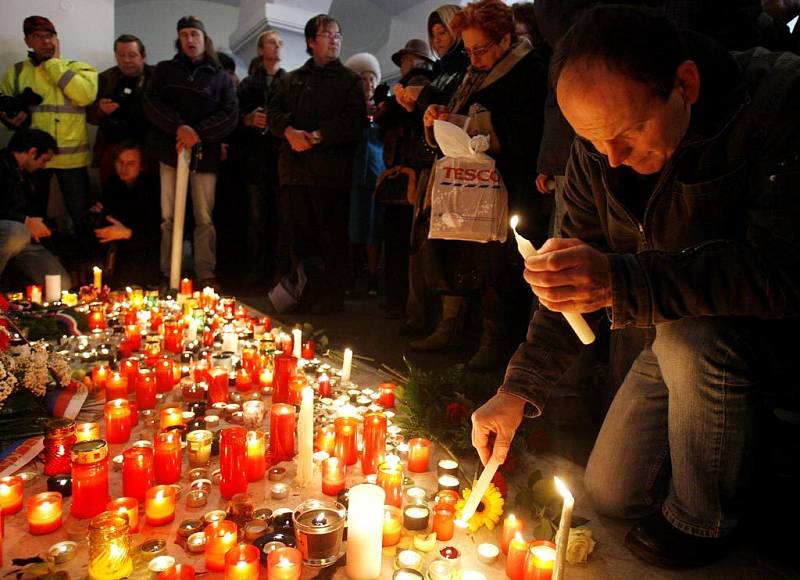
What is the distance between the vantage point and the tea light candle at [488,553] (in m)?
1.51

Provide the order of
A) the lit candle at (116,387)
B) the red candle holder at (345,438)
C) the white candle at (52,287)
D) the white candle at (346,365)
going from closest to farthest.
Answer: the red candle holder at (345,438)
the lit candle at (116,387)
the white candle at (346,365)
the white candle at (52,287)

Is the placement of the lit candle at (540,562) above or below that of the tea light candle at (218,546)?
above

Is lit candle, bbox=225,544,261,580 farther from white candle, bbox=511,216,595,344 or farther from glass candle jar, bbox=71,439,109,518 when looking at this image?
white candle, bbox=511,216,595,344

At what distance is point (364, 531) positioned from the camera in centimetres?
138

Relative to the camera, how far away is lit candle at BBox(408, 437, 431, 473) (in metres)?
1.96

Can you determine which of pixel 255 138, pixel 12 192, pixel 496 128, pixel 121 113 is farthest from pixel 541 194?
pixel 121 113

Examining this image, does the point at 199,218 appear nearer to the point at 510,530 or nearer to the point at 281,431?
the point at 281,431

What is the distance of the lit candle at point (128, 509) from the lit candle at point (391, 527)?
2.05 ft

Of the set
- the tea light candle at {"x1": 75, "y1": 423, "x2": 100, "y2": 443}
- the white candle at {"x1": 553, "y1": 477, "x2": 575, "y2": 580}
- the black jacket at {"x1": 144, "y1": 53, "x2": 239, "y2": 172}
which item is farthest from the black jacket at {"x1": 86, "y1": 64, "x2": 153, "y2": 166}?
the white candle at {"x1": 553, "y1": 477, "x2": 575, "y2": 580}

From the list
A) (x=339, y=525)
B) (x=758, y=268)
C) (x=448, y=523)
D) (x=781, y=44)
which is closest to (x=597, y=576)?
Answer: (x=448, y=523)

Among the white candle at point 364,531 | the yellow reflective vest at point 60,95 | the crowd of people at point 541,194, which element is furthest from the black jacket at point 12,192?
the white candle at point 364,531

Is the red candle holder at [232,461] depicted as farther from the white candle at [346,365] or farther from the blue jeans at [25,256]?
the blue jeans at [25,256]

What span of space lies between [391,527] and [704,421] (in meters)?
0.81

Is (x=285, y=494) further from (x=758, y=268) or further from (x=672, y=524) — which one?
(x=758, y=268)
